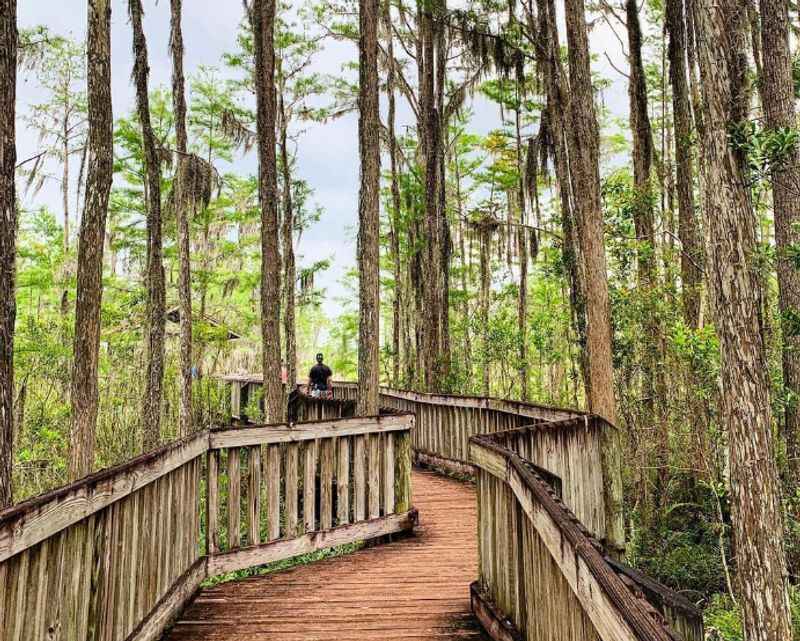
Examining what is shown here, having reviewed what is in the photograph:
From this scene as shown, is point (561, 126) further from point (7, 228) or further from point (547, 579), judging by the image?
point (547, 579)

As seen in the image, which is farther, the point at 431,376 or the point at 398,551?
the point at 431,376

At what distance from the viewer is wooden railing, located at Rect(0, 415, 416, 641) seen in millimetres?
2135

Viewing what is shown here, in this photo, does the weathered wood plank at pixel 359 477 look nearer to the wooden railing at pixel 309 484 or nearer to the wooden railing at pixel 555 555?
the wooden railing at pixel 309 484

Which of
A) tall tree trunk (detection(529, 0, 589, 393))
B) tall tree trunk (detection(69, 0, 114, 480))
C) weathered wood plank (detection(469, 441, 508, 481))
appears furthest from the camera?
tall tree trunk (detection(529, 0, 589, 393))

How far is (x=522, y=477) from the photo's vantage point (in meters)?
2.78

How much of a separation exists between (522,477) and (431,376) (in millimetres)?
11635

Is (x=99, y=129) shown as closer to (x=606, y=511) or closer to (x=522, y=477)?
(x=522, y=477)

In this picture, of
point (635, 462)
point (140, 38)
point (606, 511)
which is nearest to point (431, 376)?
point (635, 462)

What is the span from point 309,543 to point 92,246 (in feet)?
17.0

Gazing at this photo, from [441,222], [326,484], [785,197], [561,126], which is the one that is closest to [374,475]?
[326,484]

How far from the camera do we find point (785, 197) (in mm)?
8352

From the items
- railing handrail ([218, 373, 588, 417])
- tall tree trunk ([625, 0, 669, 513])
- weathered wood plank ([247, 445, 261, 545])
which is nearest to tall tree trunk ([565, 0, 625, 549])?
railing handrail ([218, 373, 588, 417])

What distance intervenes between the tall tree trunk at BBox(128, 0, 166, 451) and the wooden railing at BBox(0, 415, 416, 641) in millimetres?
7929

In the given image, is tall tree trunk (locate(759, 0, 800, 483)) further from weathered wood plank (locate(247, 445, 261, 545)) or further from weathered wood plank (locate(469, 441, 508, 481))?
weathered wood plank (locate(247, 445, 261, 545))
